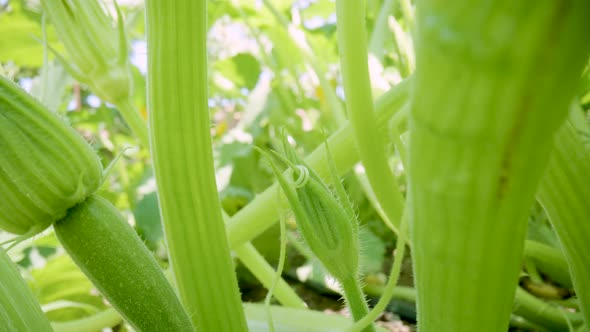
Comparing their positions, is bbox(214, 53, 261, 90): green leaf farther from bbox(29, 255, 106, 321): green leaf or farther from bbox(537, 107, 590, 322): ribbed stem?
bbox(537, 107, 590, 322): ribbed stem

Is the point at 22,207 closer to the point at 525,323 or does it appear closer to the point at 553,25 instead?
the point at 553,25

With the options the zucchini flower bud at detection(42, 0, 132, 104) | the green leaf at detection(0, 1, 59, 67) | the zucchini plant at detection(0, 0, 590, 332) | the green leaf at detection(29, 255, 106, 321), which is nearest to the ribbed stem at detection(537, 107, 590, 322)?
the zucchini plant at detection(0, 0, 590, 332)

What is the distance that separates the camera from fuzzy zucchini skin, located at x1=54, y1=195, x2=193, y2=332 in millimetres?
425

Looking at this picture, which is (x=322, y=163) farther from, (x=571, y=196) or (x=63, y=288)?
(x=63, y=288)

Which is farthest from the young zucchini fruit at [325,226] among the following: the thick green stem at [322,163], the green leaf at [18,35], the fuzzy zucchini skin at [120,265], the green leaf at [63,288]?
the green leaf at [18,35]

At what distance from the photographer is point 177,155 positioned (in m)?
0.50

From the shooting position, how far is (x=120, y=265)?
0.43 m

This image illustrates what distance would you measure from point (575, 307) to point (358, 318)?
1.66 feet

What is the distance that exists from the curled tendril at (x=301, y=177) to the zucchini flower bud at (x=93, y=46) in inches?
10.8

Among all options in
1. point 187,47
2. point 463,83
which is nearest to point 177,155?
point 187,47

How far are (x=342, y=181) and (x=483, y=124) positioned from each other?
357mm

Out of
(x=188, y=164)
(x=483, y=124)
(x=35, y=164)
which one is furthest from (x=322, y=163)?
(x=483, y=124)

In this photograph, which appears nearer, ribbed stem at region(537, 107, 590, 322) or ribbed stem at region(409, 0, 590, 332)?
ribbed stem at region(409, 0, 590, 332)

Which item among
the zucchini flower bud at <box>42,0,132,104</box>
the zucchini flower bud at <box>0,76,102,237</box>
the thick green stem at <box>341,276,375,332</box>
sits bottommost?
the thick green stem at <box>341,276,375,332</box>
